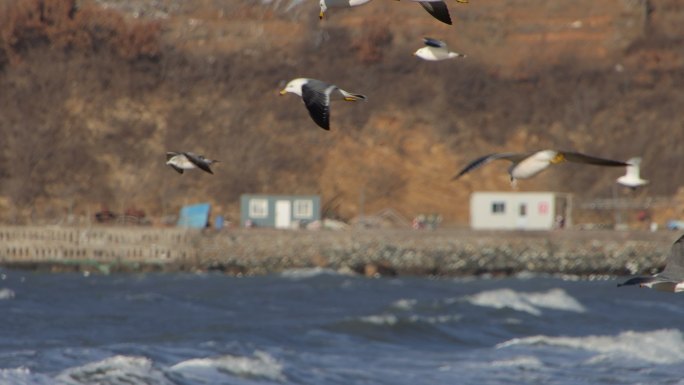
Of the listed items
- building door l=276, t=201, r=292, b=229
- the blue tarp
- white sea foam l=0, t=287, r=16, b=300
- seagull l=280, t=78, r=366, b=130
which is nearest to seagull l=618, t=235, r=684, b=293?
seagull l=280, t=78, r=366, b=130

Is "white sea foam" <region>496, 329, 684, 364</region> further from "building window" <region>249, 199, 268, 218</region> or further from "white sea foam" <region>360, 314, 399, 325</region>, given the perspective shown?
"building window" <region>249, 199, 268, 218</region>

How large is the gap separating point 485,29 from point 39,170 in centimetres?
2166

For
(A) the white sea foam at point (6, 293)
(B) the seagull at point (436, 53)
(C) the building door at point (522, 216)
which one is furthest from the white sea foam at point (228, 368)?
A: (C) the building door at point (522, 216)

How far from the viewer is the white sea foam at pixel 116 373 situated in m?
14.8

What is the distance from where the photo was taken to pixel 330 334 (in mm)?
20812

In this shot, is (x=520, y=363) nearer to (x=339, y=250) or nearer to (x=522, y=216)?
(x=339, y=250)

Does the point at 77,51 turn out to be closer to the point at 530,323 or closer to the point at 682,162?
the point at 682,162

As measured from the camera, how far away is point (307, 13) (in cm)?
6244

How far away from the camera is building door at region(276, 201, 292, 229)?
47.2m

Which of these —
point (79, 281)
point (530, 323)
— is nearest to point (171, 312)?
point (530, 323)

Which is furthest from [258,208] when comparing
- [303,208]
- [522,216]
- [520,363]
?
[520,363]

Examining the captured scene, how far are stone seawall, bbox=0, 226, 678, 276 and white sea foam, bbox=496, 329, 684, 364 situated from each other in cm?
1911

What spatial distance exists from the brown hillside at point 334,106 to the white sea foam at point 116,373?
1320 inches

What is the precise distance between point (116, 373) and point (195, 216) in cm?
3045
